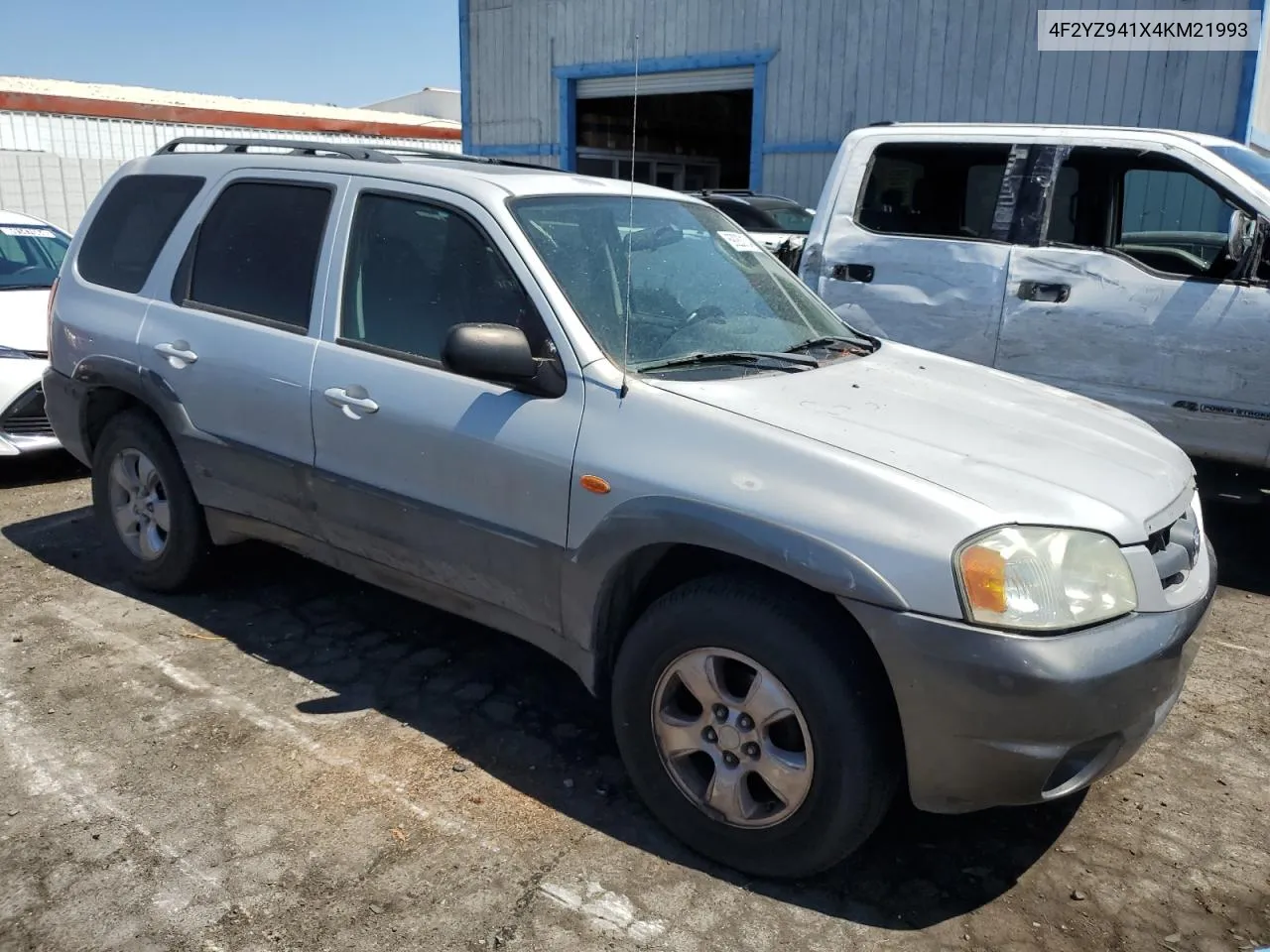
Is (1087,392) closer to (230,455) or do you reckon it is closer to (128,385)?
(230,455)

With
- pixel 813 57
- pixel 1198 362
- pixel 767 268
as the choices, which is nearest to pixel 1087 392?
pixel 1198 362

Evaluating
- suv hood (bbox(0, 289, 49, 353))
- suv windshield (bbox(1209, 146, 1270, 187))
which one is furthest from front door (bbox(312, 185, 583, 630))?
suv windshield (bbox(1209, 146, 1270, 187))

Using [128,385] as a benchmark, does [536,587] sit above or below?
below

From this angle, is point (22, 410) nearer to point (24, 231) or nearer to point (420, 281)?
point (24, 231)

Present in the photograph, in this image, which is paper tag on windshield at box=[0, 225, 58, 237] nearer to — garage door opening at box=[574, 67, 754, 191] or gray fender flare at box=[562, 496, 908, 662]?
gray fender flare at box=[562, 496, 908, 662]

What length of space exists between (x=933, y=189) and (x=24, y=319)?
5.48 m

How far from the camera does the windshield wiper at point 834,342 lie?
355 cm

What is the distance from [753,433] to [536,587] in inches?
33.9

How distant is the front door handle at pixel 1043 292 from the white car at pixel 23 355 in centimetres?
506

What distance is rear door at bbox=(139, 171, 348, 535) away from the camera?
3.77 m

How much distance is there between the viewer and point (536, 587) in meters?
3.16

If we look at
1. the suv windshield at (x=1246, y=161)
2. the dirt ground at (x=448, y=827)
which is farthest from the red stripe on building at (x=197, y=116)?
the suv windshield at (x=1246, y=161)

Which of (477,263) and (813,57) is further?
(813,57)

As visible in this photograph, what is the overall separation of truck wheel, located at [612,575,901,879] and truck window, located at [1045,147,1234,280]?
3704 mm
